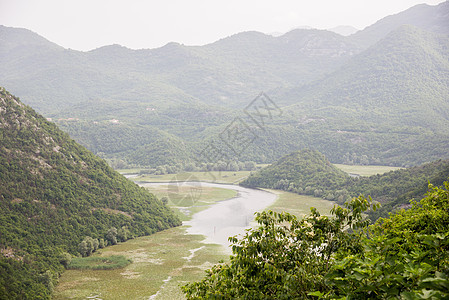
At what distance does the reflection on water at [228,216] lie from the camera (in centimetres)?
3838

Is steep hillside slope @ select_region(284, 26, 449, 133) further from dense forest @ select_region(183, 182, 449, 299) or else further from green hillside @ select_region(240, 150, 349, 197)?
dense forest @ select_region(183, 182, 449, 299)

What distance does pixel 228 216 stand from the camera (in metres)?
47.1

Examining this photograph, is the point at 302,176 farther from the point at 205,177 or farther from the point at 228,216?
the point at 228,216

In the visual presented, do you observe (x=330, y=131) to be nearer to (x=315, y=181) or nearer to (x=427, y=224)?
(x=315, y=181)

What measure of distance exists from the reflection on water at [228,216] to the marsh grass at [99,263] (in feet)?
31.3

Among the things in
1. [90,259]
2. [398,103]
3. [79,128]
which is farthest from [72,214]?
[398,103]

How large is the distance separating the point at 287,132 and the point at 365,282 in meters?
125

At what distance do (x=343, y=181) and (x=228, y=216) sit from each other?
2784 centimetres

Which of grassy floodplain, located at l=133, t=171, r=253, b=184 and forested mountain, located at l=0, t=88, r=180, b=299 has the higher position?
forested mountain, located at l=0, t=88, r=180, b=299

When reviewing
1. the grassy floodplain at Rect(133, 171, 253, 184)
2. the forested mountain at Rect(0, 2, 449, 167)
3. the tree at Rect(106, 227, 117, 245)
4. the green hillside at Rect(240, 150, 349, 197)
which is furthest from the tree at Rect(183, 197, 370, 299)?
the forested mountain at Rect(0, 2, 449, 167)

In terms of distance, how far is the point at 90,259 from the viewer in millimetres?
28281

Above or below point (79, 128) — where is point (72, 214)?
below

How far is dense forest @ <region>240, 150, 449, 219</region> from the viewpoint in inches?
1565

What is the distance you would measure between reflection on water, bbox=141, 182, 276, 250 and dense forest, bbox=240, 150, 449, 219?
7.75 meters
